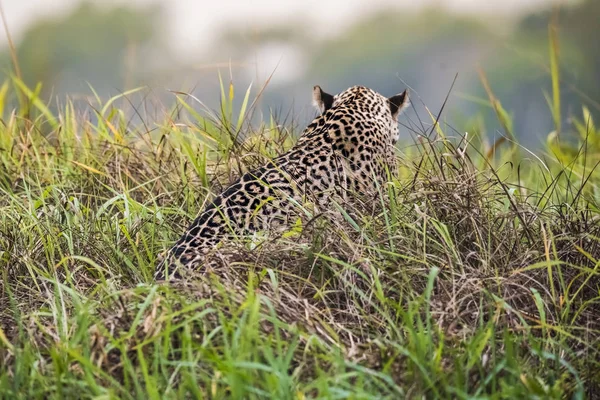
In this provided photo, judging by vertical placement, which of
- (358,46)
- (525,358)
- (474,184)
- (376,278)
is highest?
(358,46)

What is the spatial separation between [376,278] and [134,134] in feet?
8.04

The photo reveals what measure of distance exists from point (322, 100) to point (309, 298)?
6.04 ft

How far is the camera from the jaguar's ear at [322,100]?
200 inches

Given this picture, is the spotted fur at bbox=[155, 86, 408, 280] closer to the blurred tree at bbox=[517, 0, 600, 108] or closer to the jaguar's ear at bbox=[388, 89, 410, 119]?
the jaguar's ear at bbox=[388, 89, 410, 119]

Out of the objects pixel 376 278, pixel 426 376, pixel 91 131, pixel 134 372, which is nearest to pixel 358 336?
pixel 376 278

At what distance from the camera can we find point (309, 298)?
3.52m

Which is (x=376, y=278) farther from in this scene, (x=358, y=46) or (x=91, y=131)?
(x=358, y=46)

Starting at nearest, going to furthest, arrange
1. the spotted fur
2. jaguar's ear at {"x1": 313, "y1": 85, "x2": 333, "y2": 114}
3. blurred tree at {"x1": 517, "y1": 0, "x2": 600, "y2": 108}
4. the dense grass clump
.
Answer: the dense grass clump, the spotted fur, jaguar's ear at {"x1": 313, "y1": 85, "x2": 333, "y2": 114}, blurred tree at {"x1": 517, "y1": 0, "x2": 600, "y2": 108}

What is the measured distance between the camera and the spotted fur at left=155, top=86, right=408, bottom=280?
3.84 meters

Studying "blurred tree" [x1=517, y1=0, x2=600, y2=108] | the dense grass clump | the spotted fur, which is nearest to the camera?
the dense grass clump

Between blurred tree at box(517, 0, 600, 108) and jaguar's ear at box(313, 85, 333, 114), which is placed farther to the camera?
blurred tree at box(517, 0, 600, 108)

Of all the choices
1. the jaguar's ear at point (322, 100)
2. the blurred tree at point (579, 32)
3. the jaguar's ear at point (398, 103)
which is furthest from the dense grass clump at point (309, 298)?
the blurred tree at point (579, 32)

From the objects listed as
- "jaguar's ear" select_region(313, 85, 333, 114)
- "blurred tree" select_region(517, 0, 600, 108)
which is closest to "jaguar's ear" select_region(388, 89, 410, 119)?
"jaguar's ear" select_region(313, 85, 333, 114)

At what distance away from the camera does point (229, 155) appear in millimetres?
4730
